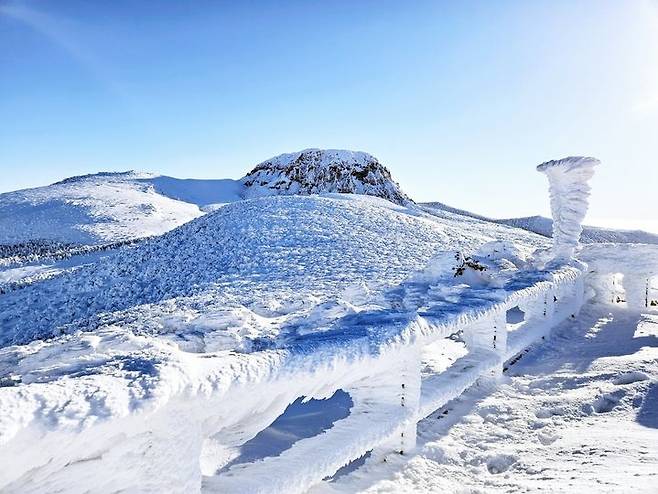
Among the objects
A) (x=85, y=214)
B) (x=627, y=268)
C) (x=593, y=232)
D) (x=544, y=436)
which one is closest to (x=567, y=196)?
(x=627, y=268)

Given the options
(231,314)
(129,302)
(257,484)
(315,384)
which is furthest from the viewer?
(129,302)

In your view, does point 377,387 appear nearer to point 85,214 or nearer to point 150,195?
point 85,214

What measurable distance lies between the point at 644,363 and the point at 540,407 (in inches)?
88.8

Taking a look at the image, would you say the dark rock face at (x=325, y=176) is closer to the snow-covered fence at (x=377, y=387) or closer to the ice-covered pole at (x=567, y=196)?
the ice-covered pole at (x=567, y=196)

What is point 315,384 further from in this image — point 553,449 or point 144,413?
point 553,449

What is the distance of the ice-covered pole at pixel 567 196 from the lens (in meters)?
11.1

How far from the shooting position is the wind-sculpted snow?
677 cm

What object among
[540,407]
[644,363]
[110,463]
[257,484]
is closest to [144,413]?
[110,463]

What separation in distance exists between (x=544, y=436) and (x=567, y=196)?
27.0 ft

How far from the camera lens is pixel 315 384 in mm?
3459

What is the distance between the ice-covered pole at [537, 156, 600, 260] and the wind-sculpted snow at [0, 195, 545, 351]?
3.18 meters

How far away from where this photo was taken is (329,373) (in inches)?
138

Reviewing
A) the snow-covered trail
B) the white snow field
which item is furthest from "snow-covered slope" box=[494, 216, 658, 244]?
the snow-covered trail

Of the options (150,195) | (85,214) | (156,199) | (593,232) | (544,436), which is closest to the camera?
(544,436)
